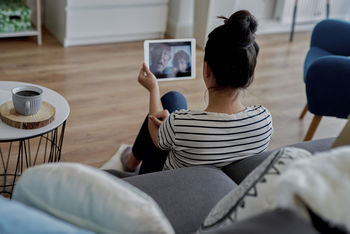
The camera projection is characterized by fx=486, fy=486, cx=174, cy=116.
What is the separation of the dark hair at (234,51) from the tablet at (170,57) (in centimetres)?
44

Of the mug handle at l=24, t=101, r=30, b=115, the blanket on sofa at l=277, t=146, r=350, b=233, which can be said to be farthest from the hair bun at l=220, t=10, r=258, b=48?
the mug handle at l=24, t=101, r=30, b=115

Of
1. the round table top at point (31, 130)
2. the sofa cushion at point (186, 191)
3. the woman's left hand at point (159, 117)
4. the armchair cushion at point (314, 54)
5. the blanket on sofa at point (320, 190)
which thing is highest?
the blanket on sofa at point (320, 190)

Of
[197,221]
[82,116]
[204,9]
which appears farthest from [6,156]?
[204,9]

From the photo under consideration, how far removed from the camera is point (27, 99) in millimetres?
A: 1619

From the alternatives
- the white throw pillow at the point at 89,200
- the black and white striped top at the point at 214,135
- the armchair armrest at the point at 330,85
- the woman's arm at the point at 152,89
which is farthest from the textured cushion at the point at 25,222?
the armchair armrest at the point at 330,85

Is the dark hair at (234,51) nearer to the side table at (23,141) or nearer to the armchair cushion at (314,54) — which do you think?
the side table at (23,141)

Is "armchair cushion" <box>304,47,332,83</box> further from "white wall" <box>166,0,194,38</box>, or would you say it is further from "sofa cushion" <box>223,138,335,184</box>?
"white wall" <box>166,0,194,38</box>

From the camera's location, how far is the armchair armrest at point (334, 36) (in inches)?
104

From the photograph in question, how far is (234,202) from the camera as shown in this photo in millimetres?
1048

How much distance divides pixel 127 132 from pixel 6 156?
2.06 ft

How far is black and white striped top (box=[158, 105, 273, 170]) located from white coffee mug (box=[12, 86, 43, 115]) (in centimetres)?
45

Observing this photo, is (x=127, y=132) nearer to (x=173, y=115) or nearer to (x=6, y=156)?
(x=6, y=156)

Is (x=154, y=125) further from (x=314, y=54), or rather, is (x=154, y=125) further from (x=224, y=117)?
(x=314, y=54)

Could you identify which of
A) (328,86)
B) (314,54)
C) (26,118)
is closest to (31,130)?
(26,118)
